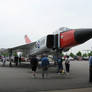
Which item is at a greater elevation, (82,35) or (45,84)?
(82,35)

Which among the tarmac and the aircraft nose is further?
the aircraft nose

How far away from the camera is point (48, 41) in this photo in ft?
50.0

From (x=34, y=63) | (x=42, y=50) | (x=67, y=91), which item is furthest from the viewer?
(x=42, y=50)

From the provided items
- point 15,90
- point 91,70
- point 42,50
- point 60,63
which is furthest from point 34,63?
point 42,50

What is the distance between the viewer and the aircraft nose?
40.4ft

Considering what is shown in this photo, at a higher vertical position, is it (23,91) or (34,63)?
(34,63)

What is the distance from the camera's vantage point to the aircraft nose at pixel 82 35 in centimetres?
1231

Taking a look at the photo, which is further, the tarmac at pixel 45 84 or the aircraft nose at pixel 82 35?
the aircraft nose at pixel 82 35

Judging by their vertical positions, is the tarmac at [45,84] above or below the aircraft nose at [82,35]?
below

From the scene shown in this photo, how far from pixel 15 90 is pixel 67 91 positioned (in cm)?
196

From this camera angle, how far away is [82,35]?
40.9 ft

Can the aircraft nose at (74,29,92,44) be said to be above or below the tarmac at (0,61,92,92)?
above

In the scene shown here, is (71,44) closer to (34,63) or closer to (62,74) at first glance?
(62,74)

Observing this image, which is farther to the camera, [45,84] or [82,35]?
[82,35]
